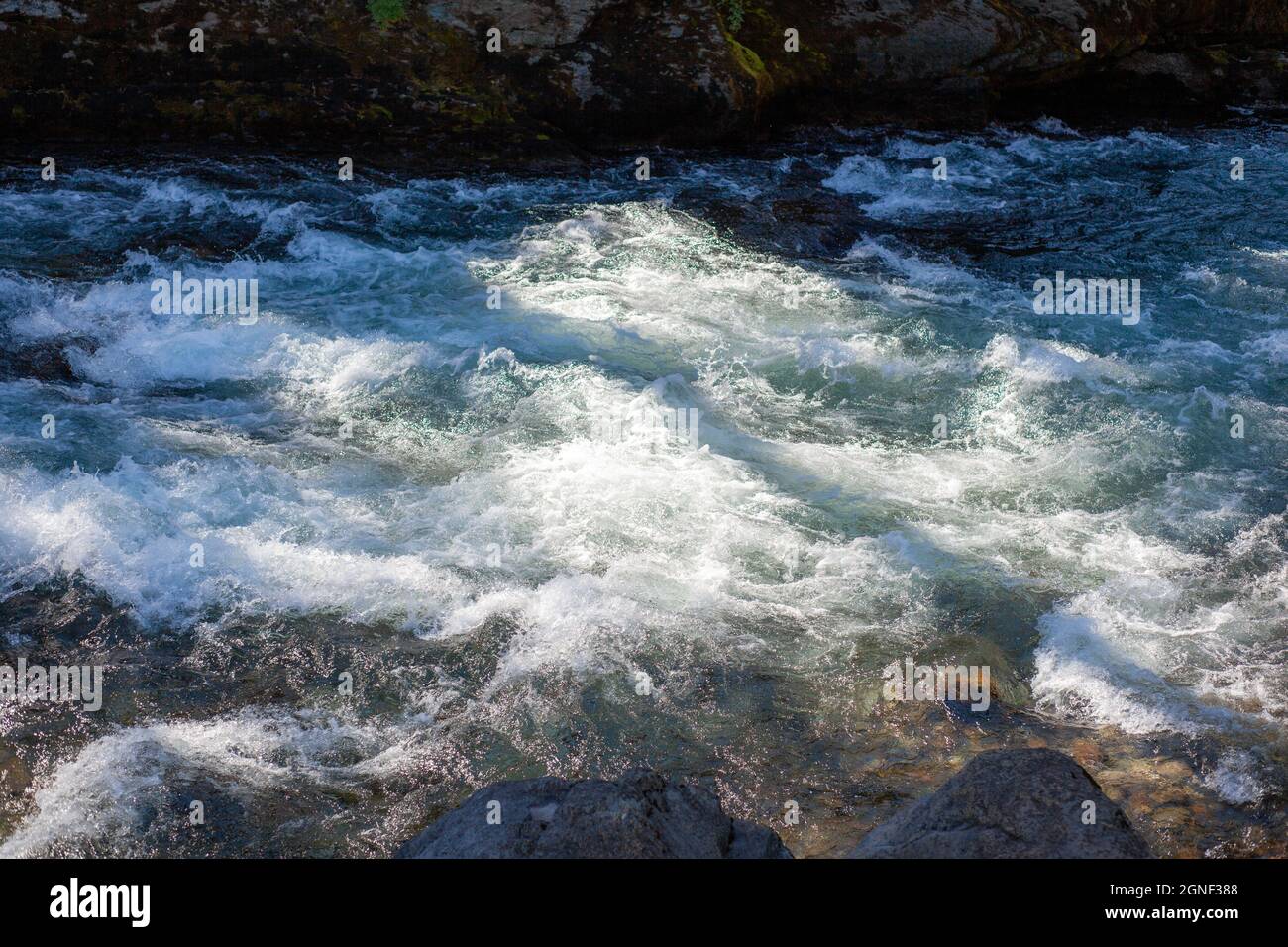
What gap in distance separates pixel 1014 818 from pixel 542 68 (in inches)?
437

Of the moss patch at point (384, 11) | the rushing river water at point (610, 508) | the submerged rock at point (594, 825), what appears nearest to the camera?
the submerged rock at point (594, 825)

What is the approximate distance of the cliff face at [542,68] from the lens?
12.3 meters

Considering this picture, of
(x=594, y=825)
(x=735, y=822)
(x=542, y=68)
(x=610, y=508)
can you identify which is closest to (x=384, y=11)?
(x=542, y=68)

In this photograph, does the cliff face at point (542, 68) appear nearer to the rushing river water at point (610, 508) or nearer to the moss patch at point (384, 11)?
the moss patch at point (384, 11)

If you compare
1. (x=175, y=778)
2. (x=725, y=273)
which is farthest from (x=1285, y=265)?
(x=175, y=778)

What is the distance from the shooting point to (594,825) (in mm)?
3689

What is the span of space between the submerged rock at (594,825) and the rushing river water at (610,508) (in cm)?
86

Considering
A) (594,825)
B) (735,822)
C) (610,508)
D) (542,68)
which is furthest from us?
(542,68)

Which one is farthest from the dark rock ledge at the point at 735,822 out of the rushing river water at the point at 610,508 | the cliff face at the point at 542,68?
the cliff face at the point at 542,68

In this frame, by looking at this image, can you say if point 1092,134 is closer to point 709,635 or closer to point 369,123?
point 369,123

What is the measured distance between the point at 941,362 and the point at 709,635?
3908 mm

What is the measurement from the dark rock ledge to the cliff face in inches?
396

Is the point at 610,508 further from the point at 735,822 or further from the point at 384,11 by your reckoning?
the point at 384,11

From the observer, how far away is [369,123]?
1260 centimetres
